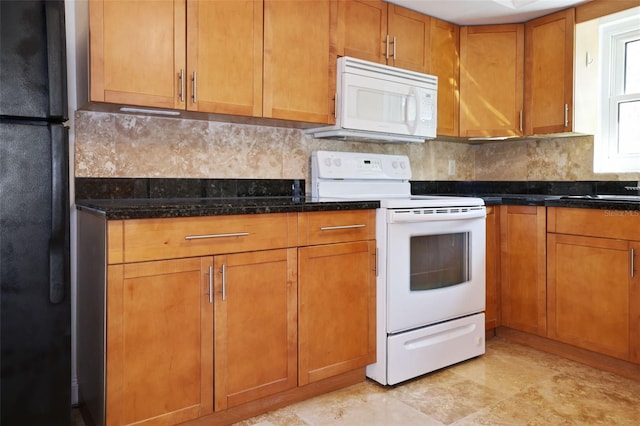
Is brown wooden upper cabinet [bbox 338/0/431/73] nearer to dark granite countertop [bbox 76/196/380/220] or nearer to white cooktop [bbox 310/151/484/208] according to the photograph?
white cooktop [bbox 310/151/484/208]

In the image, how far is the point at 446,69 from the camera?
3.09 meters

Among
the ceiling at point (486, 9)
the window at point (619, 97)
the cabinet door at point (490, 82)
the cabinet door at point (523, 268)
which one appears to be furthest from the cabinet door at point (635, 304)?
the ceiling at point (486, 9)

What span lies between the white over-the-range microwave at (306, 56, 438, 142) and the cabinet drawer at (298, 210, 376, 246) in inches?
21.9

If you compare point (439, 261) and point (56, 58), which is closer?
point (56, 58)

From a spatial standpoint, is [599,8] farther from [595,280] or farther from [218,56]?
[218,56]

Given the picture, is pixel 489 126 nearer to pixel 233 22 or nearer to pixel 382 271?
pixel 382 271

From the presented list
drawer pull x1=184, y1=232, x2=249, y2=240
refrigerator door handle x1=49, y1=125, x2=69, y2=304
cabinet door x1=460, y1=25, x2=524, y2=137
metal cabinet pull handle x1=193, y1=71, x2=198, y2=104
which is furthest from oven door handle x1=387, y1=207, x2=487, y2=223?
refrigerator door handle x1=49, y1=125, x2=69, y2=304

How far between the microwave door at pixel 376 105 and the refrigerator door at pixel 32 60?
53.5 inches

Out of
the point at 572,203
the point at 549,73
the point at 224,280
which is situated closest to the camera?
the point at 224,280

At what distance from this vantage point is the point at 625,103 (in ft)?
9.93

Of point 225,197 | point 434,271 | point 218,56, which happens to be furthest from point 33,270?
point 434,271

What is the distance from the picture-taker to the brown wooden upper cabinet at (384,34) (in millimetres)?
2572

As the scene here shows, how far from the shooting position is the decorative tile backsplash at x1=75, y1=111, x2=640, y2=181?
2.19 meters

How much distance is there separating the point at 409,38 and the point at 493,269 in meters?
1.49
